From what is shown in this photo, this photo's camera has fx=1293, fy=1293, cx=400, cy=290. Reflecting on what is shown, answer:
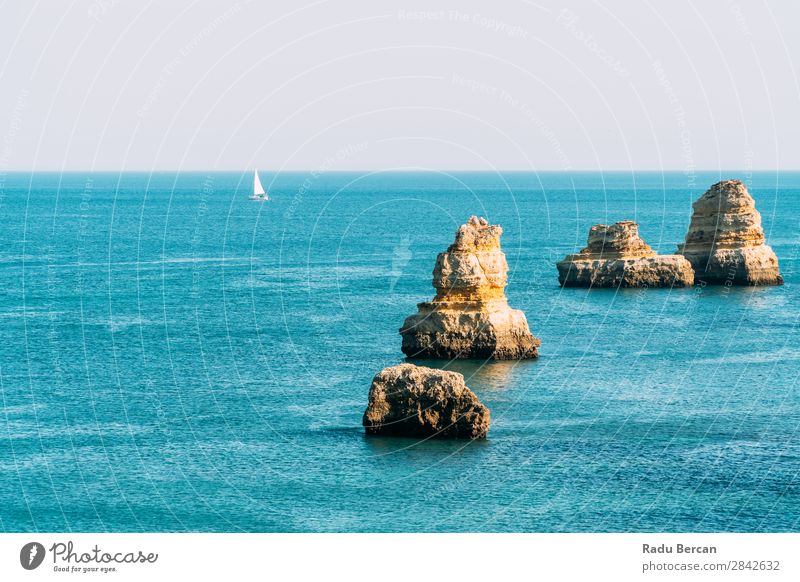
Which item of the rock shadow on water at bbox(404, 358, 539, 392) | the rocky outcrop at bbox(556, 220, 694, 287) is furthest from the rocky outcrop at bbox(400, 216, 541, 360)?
the rocky outcrop at bbox(556, 220, 694, 287)

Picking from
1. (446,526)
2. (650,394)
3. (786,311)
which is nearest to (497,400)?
(650,394)

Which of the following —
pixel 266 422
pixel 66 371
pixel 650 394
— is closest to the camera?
pixel 266 422

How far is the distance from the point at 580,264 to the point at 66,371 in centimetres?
7148

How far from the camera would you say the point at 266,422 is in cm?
8381

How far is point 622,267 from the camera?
499 feet

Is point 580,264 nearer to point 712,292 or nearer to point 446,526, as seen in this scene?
point 712,292

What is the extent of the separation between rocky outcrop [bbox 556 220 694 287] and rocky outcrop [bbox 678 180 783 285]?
10.4 ft

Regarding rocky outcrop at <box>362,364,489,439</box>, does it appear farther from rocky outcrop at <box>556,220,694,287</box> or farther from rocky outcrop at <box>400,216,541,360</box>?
rocky outcrop at <box>556,220,694,287</box>
